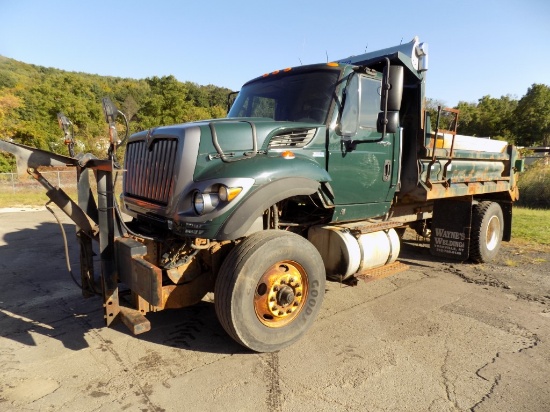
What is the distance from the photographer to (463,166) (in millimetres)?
6020

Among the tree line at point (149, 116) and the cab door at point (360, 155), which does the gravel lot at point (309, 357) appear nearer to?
the cab door at point (360, 155)

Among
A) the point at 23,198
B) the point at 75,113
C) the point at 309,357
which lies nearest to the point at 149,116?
the point at 75,113

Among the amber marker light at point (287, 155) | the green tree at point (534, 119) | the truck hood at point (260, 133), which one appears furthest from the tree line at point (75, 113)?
the green tree at point (534, 119)

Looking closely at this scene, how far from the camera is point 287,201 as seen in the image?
418 cm

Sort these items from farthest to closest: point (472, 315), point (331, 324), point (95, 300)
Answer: point (95, 300)
point (472, 315)
point (331, 324)

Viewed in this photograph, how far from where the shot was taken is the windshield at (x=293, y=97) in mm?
→ 4145

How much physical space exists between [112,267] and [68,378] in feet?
2.98

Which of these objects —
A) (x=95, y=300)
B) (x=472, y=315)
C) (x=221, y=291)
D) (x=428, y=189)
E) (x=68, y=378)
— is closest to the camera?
(x=68, y=378)

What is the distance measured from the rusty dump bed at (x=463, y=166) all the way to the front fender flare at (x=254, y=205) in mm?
2592

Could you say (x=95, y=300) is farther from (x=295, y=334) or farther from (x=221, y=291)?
(x=295, y=334)

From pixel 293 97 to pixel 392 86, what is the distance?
1.11m

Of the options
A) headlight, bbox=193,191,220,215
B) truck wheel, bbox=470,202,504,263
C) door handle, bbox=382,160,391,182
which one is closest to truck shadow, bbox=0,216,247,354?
headlight, bbox=193,191,220,215

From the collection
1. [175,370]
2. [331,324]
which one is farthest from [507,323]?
[175,370]

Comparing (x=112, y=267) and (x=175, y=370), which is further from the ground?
(x=112, y=267)
